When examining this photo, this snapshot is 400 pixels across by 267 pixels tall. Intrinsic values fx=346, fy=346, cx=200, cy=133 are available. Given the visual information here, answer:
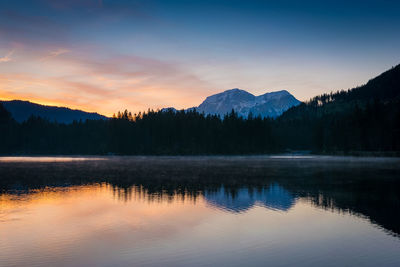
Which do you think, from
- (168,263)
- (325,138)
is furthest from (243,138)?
(168,263)

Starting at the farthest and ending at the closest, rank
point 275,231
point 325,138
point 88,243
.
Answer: point 325,138 → point 275,231 → point 88,243

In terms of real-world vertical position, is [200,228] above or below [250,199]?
below

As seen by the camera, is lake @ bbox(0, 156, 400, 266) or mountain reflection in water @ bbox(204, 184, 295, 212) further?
mountain reflection in water @ bbox(204, 184, 295, 212)

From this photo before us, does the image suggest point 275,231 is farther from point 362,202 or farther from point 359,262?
point 362,202

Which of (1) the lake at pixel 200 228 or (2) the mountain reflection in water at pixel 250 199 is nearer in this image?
(1) the lake at pixel 200 228

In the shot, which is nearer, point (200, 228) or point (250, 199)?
point (200, 228)

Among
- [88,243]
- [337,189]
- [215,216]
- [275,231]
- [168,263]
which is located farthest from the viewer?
[337,189]

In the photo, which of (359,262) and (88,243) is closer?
(359,262)

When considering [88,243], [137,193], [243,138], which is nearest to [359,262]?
[88,243]

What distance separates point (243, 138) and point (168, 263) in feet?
614

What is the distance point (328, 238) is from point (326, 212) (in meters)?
7.40

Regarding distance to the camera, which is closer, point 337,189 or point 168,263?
point 168,263

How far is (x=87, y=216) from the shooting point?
81.4ft

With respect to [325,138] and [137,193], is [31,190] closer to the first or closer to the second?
[137,193]
